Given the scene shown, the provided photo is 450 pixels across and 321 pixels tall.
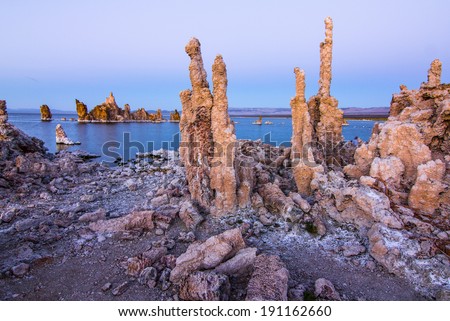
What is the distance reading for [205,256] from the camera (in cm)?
821

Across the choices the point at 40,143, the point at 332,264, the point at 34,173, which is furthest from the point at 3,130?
the point at 332,264


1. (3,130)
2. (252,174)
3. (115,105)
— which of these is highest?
(115,105)

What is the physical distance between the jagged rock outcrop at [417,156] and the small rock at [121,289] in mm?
9956

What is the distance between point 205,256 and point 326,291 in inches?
131

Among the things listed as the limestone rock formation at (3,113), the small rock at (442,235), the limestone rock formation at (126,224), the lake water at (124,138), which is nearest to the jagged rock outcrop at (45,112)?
the lake water at (124,138)

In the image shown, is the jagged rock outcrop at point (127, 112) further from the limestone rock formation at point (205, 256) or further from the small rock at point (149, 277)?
the limestone rock formation at point (205, 256)

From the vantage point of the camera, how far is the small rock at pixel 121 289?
24.6ft

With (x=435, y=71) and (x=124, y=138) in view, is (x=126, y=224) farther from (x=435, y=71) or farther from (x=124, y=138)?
(x=124, y=138)

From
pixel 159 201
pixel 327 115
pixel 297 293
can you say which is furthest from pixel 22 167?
pixel 327 115

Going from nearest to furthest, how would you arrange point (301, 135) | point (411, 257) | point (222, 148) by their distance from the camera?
point (411, 257) < point (222, 148) < point (301, 135)

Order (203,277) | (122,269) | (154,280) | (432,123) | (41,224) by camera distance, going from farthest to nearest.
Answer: (432,123)
(41,224)
(122,269)
(154,280)
(203,277)

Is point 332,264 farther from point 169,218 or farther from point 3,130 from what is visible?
point 3,130
